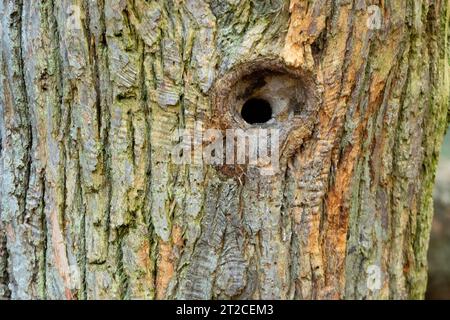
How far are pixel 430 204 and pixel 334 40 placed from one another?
2.12ft

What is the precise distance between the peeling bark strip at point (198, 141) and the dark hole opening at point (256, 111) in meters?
0.06

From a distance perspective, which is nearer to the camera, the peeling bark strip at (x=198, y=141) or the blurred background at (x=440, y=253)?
the peeling bark strip at (x=198, y=141)

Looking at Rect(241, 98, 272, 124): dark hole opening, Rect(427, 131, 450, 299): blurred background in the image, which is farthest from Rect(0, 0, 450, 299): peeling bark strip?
Rect(427, 131, 450, 299): blurred background

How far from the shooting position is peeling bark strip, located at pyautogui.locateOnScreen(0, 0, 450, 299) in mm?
1494

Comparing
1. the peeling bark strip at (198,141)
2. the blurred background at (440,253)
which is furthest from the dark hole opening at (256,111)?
the blurred background at (440,253)

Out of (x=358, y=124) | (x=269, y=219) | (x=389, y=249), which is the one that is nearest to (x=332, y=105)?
(x=358, y=124)

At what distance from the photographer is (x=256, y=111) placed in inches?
64.6

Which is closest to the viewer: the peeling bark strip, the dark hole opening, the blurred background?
the peeling bark strip

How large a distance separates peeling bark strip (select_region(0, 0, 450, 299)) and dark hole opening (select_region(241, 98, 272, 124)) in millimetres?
60

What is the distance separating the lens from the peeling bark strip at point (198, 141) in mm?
1494

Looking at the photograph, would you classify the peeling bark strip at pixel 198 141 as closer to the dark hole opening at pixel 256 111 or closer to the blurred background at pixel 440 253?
the dark hole opening at pixel 256 111

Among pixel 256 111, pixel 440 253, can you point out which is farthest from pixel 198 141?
pixel 440 253

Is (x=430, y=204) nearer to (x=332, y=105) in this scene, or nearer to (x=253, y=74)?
(x=332, y=105)

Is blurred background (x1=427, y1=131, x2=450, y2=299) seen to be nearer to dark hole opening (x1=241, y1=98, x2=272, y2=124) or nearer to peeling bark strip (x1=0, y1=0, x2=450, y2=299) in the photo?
peeling bark strip (x1=0, y1=0, x2=450, y2=299)
